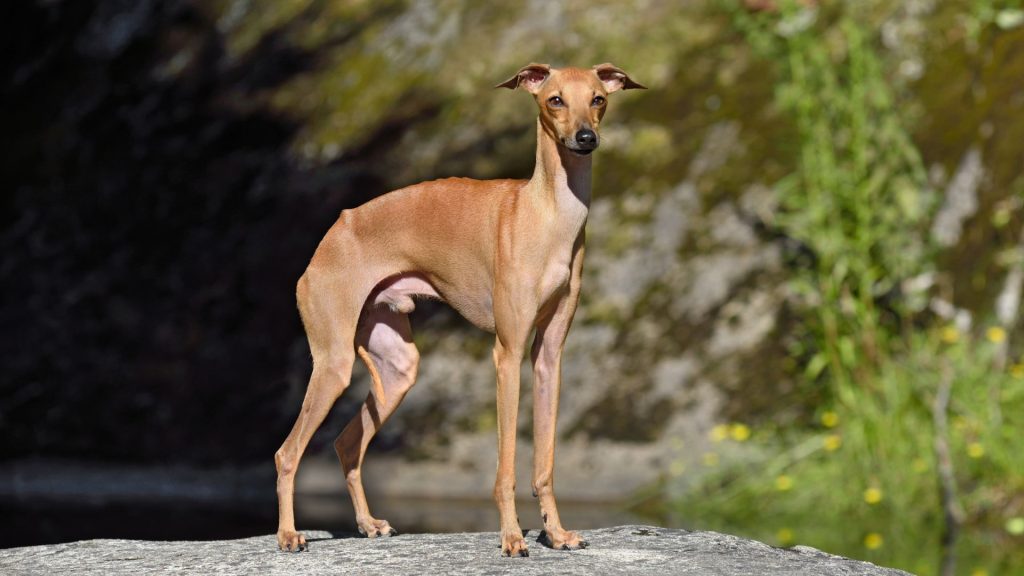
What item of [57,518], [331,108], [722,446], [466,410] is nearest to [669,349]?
[722,446]

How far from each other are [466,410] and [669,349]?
127cm

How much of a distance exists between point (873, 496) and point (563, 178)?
3575 millimetres

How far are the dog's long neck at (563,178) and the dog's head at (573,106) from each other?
51 mm

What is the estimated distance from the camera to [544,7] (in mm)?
9992

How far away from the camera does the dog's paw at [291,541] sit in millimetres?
4957

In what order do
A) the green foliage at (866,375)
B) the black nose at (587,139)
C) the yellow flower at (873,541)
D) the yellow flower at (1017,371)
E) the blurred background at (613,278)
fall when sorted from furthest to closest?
the yellow flower at (1017,371), the blurred background at (613,278), the green foliage at (866,375), the yellow flower at (873,541), the black nose at (587,139)

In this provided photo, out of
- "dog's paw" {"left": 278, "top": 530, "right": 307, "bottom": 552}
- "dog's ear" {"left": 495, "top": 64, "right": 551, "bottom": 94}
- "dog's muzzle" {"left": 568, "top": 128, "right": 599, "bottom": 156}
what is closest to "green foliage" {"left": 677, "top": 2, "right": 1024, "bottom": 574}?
"dog's paw" {"left": 278, "top": 530, "right": 307, "bottom": 552}

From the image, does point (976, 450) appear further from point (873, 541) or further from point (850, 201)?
point (850, 201)

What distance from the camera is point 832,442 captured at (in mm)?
7895

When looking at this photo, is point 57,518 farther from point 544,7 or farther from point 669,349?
point 544,7

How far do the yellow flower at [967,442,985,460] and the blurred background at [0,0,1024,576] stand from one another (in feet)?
0.05

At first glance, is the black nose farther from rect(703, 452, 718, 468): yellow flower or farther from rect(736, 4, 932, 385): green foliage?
rect(703, 452, 718, 468): yellow flower

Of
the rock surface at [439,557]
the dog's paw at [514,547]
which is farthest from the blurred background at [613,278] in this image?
the dog's paw at [514,547]

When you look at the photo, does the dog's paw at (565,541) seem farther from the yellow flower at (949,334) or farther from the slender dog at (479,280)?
the yellow flower at (949,334)
